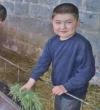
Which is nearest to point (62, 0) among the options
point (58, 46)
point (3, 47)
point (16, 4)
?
point (16, 4)

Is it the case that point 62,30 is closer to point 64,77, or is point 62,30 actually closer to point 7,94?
point 64,77

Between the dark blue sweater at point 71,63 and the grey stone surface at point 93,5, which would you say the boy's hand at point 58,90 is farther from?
the grey stone surface at point 93,5

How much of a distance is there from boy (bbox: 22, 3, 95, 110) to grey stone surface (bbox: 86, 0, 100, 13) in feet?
6.45

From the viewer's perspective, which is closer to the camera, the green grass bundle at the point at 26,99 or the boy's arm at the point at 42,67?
the green grass bundle at the point at 26,99

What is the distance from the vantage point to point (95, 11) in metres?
4.32

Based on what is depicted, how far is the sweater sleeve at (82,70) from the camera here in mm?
2242

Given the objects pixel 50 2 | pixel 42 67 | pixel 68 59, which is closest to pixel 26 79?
pixel 42 67

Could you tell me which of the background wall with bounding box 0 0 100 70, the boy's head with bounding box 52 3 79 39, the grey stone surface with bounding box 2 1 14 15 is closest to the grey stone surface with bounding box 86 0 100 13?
the background wall with bounding box 0 0 100 70

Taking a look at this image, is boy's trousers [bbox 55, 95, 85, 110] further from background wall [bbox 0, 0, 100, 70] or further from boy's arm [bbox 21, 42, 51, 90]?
background wall [bbox 0, 0, 100, 70]

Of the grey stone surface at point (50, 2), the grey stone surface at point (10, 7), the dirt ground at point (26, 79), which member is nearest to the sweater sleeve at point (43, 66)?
the dirt ground at point (26, 79)

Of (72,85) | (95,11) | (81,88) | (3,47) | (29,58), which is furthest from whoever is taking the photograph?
(3,47)

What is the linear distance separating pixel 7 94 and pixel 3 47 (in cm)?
405

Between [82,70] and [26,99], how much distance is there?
0.39 metres

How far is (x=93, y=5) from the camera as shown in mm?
4332
